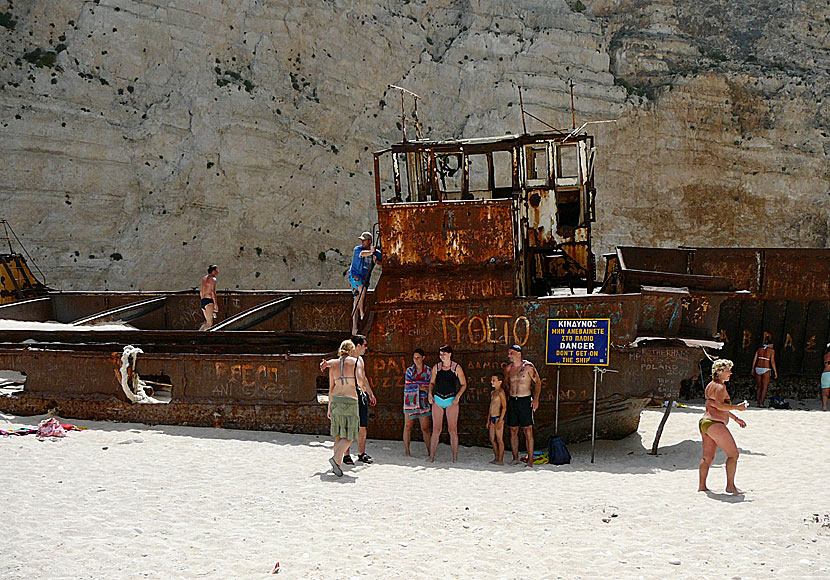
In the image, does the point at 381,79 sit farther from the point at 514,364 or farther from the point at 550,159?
the point at 514,364

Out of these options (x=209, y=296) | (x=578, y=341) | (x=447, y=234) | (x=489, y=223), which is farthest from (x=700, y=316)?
(x=209, y=296)

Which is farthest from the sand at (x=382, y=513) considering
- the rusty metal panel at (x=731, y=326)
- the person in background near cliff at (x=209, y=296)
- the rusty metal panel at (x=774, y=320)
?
the rusty metal panel at (x=774, y=320)

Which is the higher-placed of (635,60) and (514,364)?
(635,60)

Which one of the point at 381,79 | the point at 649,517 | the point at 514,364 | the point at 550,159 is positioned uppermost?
the point at 381,79

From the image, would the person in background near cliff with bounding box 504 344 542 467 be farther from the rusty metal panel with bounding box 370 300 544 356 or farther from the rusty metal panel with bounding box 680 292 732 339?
the rusty metal panel with bounding box 680 292 732 339

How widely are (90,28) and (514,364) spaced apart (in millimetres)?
23566

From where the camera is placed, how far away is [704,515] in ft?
16.3

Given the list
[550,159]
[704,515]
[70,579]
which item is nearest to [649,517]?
[704,515]

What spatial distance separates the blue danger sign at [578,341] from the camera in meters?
7.11

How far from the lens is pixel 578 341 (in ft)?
23.5

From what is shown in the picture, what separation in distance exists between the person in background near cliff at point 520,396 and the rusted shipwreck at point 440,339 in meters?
0.39

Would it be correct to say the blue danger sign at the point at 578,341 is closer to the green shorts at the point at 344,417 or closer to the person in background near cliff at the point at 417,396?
the person in background near cliff at the point at 417,396

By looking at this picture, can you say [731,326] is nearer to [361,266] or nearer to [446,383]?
[446,383]

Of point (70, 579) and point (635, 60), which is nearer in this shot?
point (70, 579)
